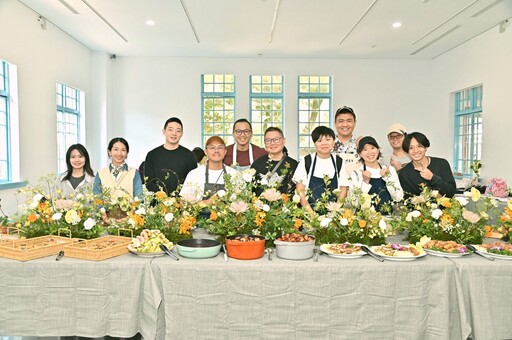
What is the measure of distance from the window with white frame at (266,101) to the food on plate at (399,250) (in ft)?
23.7

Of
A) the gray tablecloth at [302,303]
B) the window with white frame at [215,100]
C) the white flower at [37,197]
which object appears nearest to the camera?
the gray tablecloth at [302,303]

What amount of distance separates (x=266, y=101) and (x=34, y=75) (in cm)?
471

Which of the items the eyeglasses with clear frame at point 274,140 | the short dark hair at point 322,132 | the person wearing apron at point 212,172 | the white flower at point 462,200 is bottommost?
the white flower at point 462,200

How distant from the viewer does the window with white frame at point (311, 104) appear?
935cm

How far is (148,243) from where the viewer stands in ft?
7.04

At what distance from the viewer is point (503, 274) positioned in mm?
Result: 2002

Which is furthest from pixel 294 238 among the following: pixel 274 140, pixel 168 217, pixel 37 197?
pixel 37 197

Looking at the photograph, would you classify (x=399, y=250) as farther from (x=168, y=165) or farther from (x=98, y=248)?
(x=168, y=165)

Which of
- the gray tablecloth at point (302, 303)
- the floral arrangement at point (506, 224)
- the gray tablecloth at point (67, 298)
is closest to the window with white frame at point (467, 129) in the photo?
the floral arrangement at point (506, 224)

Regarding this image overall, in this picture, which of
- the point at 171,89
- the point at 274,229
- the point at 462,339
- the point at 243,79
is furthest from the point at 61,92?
the point at 462,339

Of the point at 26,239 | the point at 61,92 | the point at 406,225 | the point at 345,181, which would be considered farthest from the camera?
the point at 61,92

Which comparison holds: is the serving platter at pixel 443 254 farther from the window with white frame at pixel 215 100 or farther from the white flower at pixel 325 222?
the window with white frame at pixel 215 100

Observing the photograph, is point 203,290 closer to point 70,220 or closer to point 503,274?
point 70,220

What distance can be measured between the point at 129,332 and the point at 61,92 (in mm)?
6587
